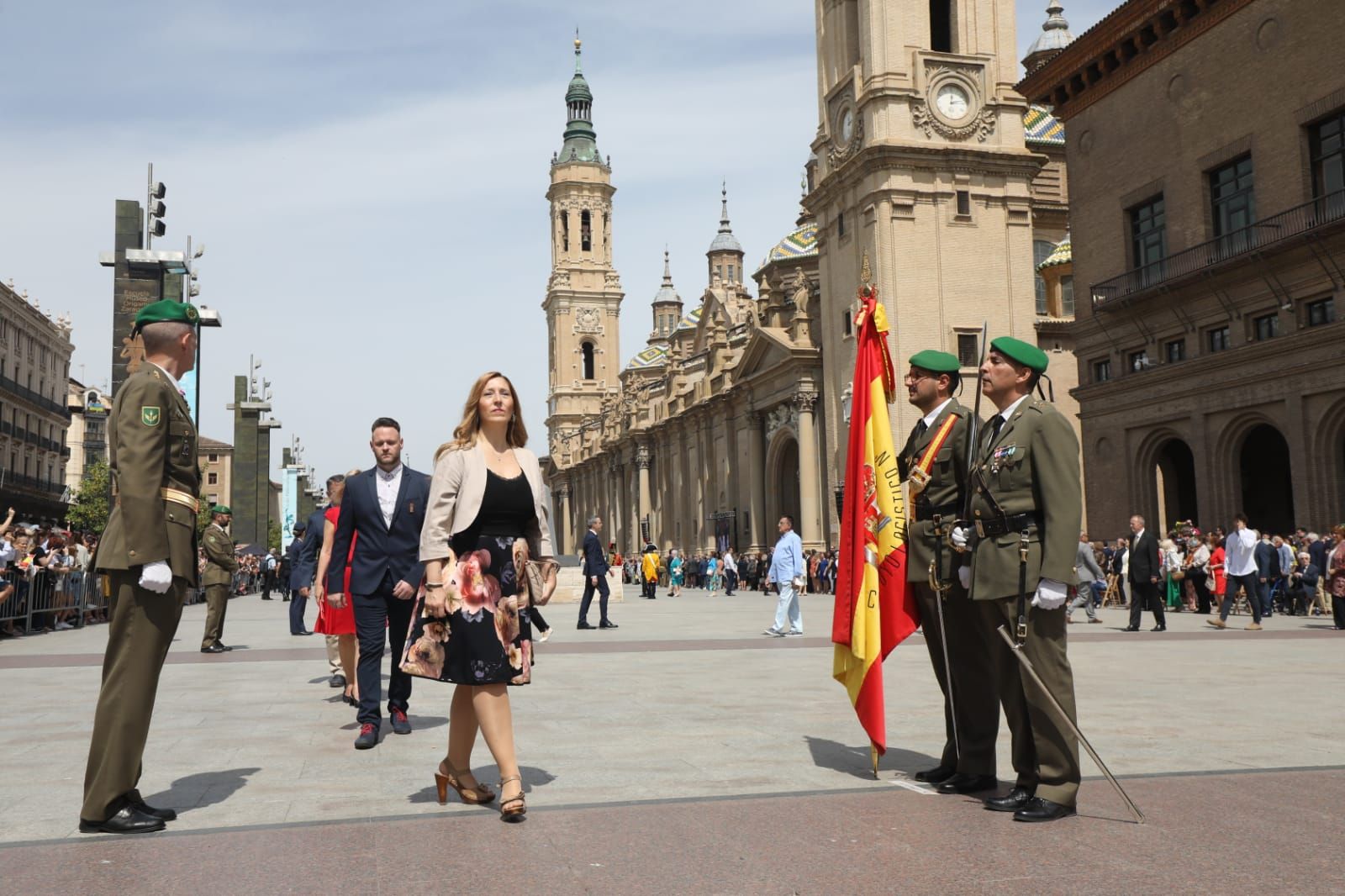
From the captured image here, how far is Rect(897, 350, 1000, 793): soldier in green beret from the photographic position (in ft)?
19.4

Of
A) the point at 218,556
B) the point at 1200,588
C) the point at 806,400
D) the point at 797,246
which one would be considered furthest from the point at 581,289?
the point at 218,556

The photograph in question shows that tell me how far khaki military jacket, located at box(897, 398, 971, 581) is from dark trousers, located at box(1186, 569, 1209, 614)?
19.9 meters

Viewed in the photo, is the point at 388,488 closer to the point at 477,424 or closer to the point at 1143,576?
the point at 477,424

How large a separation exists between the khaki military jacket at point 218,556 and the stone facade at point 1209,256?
72.5 feet

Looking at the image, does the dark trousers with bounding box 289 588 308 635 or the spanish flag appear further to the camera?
the dark trousers with bounding box 289 588 308 635

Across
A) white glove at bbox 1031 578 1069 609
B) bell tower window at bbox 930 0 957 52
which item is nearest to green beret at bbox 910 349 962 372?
white glove at bbox 1031 578 1069 609

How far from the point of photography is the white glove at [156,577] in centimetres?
516

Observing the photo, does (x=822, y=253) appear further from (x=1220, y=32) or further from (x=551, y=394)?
(x=551, y=394)

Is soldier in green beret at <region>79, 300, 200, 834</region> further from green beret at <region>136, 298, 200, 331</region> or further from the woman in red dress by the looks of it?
the woman in red dress

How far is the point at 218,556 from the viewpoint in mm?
14703

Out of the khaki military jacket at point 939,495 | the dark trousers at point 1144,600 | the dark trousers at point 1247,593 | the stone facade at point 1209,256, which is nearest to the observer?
the khaki military jacket at point 939,495

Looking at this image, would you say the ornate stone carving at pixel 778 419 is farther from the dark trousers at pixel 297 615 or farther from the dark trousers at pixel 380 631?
the dark trousers at pixel 380 631

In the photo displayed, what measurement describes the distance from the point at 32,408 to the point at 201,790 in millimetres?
71577

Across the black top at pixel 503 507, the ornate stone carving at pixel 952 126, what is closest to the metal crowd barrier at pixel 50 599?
the black top at pixel 503 507
